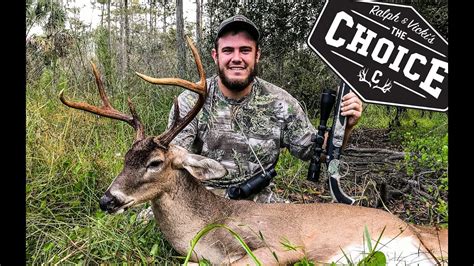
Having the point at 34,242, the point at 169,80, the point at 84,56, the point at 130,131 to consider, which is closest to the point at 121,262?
the point at 34,242

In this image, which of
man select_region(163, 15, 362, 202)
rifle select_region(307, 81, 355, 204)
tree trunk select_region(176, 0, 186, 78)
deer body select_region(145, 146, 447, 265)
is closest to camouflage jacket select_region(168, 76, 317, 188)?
man select_region(163, 15, 362, 202)

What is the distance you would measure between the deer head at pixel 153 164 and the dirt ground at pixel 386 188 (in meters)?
1.27

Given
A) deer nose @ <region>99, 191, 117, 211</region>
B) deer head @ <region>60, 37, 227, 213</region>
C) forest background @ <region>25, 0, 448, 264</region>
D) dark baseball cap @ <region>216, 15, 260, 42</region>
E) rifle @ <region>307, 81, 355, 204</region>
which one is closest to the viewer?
deer nose @ <region>99, 191, 117, 211</region>

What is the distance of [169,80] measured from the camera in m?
2.97

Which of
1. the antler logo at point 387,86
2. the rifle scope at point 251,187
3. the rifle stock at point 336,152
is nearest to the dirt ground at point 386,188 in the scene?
the rifle stock at point 336,152

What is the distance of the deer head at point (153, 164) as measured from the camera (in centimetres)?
294

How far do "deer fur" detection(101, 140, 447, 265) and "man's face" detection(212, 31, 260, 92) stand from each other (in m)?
1.02

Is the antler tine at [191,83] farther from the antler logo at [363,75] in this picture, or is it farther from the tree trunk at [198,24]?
the tree trunk at [198,24]

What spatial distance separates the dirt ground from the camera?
13.7ft

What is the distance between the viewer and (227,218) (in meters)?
3.22

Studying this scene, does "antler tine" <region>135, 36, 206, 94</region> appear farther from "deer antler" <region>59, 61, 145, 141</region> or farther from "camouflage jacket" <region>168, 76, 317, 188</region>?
"camouflage jacket" <region>168, 76, 317, 188</region>

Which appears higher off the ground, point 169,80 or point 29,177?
point 169,80
